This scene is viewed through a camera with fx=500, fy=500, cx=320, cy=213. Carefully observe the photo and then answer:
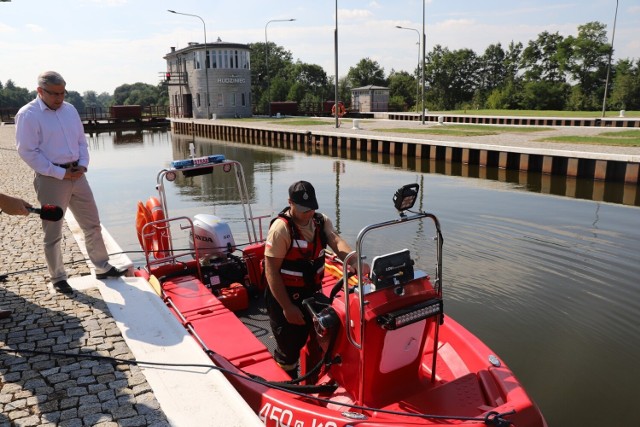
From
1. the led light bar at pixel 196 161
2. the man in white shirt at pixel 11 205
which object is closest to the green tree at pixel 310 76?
the led light bar at pixel 196 161

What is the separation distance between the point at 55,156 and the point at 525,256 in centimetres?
754

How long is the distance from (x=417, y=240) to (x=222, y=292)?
524 cm

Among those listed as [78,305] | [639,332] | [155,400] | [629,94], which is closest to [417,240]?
[639,332]

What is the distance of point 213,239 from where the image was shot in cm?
614

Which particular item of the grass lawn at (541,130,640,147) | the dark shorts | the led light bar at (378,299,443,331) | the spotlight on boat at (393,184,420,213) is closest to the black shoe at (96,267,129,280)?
the dark shorts

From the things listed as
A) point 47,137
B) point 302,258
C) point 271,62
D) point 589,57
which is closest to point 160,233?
point 47,137

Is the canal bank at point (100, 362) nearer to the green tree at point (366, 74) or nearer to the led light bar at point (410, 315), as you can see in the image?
the led light bar at point (410, 315)

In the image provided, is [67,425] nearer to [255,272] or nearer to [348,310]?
[348,310]

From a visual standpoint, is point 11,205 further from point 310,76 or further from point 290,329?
point 310,76

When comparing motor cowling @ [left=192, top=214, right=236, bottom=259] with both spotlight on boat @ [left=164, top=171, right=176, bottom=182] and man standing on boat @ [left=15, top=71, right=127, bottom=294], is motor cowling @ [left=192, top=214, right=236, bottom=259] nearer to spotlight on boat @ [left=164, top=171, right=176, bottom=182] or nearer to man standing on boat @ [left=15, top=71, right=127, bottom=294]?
spotlight on boat @ [left=164, top=171, right=176, bottom=182]

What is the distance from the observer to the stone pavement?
3.19 m

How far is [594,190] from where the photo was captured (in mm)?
14953

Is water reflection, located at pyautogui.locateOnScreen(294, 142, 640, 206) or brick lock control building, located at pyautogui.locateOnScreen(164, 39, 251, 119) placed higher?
brick lock control building, located at pyautogui.locateOnScreen(164, 39, 251, 119)

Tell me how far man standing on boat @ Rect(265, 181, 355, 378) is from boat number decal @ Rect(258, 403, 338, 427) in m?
0.61
